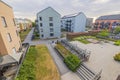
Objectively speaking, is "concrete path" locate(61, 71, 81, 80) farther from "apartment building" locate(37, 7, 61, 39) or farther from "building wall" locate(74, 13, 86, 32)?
"building wall" locate(74, 13, 86, 32)

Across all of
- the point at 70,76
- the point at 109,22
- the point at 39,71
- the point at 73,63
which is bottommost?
the point at 70,76

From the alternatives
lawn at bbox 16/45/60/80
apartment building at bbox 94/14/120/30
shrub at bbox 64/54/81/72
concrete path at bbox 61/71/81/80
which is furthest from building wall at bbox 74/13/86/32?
concrete path at bbox 61/71/81/80

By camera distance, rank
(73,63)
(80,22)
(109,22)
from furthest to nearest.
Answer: (109,22)
(80,22)
(73,63)

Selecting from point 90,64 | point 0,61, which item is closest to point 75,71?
point 90,64

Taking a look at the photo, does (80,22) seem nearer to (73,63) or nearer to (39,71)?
(73,63)

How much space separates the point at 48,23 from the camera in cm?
3266

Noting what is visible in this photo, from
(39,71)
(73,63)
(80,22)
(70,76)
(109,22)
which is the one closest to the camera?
(70,76)

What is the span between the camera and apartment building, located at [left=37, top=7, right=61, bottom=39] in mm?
31250

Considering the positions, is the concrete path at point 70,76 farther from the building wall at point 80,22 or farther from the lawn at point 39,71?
the building wall at point 80,22

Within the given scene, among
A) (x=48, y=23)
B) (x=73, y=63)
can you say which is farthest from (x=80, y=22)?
(x=73, y=63)

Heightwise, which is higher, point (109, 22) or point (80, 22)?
point (80, 22)

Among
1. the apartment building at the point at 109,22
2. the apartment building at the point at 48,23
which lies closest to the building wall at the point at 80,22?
the apartment building at the point at 48,23

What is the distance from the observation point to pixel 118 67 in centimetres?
1239

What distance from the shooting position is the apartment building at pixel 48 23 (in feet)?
103
